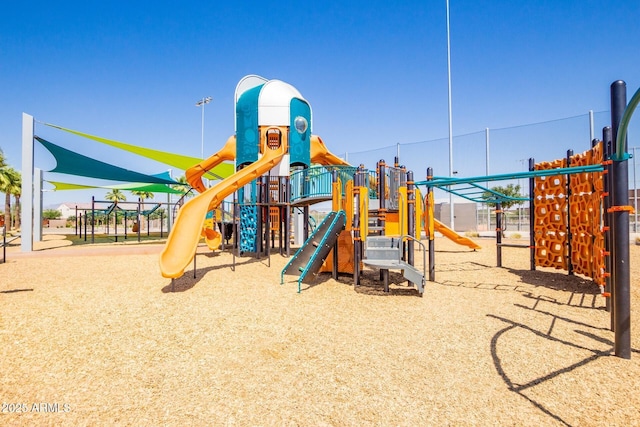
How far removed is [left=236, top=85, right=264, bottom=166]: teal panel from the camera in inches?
504

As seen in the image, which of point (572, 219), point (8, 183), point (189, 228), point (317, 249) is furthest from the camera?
point (8, 183)

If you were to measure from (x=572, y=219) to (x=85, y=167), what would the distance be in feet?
59.5

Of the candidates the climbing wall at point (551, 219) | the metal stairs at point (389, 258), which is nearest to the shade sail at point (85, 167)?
the metal stairs at point (389, 258)

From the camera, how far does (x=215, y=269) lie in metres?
9.06

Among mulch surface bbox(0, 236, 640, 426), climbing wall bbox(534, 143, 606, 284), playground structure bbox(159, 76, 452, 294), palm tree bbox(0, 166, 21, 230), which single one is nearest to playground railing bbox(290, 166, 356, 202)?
playground structure bbox(159, 76, 452, 294)

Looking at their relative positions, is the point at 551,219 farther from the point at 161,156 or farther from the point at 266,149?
the point at 161,156

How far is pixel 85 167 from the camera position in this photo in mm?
15547

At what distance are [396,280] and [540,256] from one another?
393 centimetres

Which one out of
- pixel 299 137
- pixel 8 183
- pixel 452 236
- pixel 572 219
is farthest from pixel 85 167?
pixel 8 183

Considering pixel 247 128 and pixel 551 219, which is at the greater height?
pixel 247 128

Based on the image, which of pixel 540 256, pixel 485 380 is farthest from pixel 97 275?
pixel 540 256

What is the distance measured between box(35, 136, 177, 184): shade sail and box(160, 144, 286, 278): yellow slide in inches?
371

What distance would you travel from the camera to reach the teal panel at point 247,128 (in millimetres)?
12812

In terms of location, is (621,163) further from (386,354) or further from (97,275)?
(97,275)
